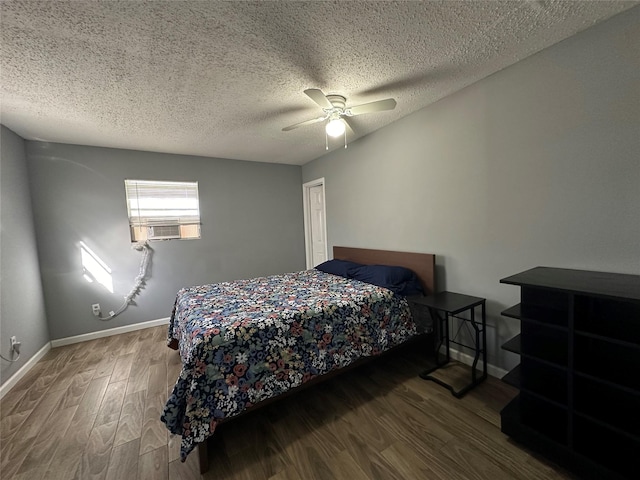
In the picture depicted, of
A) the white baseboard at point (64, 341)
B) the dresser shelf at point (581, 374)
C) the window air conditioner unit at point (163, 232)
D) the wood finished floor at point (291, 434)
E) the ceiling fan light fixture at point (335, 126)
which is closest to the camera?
the dresser shelf at point (581, 374)

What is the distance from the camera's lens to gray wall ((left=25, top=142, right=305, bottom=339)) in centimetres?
302

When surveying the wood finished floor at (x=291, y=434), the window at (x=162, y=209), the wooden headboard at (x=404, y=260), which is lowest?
the wood finished floor at (x=291, y=434)

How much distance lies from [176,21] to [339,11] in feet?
2.81

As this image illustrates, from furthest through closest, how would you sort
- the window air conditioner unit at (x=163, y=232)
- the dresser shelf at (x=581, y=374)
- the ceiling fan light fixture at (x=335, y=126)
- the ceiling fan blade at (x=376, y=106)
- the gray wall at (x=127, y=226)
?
the window air conditioner unit at (x=163, y=232)
the gray wall at (x=127, y=226)
the ceiling fan light fixture at (x=335, y=126)
the ceiling fan blade at (x=376, y=106)
the dresser shelf at (x=581, y=374)

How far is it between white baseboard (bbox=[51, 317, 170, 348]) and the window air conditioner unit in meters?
1.17

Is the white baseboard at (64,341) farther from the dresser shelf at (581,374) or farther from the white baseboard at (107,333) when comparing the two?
the dresser shelf at (581,374)

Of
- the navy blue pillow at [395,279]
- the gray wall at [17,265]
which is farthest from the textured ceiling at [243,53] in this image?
the navy blue pillow at [395,279]

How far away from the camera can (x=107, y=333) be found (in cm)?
329

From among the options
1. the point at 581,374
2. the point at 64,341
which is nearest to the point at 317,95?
the point at 581,374

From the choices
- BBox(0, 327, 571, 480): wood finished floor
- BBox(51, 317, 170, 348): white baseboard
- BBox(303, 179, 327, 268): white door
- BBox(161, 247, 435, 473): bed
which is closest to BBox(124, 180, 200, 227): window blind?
BBox(51, 317, 170, 348): white baseboard

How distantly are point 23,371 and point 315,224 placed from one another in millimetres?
3829

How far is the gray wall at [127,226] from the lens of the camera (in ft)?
9.90

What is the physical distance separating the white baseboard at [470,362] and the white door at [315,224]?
239cm

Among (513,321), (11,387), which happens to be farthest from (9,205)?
(513,321)
